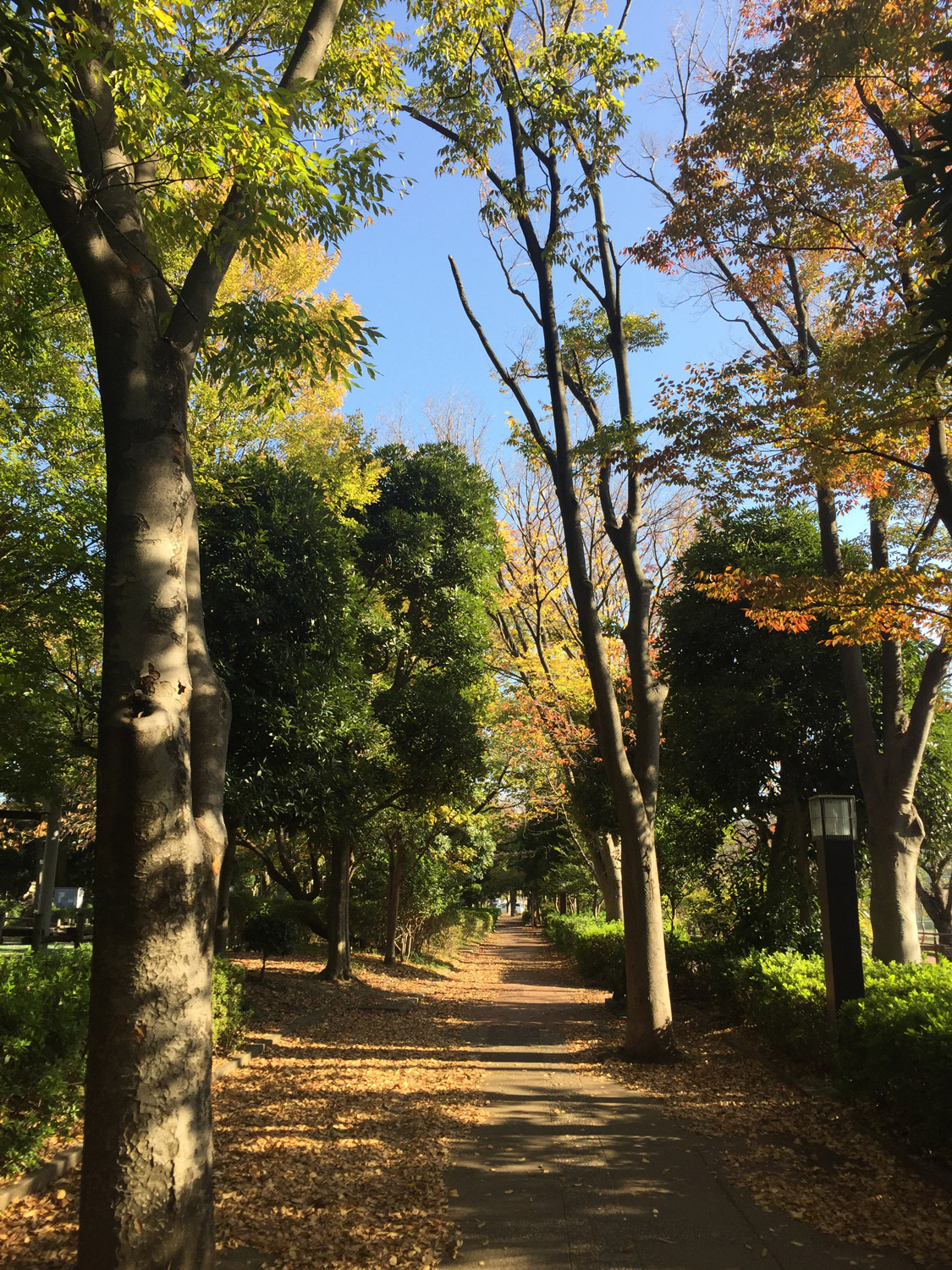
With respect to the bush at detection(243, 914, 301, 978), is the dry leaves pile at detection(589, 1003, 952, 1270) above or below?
below

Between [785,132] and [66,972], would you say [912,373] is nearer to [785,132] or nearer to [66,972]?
[785,132]

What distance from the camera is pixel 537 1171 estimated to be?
187 inches

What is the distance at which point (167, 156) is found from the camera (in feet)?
12.6

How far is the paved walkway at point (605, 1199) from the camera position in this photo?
3.60m

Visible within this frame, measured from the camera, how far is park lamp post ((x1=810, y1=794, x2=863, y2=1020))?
6.50m

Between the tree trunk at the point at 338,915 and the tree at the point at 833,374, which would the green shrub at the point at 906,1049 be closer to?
the tree at the point at 833,374

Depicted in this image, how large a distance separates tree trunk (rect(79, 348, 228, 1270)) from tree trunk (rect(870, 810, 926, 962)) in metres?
6.97

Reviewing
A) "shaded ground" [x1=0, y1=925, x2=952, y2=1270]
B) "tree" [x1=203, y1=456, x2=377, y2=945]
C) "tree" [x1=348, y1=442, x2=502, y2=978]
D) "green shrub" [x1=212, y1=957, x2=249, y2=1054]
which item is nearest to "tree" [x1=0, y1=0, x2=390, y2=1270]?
"shaded ground" [x1=0, y1=925, x2=952, y2=1270]

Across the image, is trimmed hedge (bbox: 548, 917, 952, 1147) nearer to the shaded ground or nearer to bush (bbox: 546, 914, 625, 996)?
the shaded ground

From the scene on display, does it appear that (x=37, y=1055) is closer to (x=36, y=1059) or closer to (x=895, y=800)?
(x=36, y=1059)

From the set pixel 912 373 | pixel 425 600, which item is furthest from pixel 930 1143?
pixel 425 600

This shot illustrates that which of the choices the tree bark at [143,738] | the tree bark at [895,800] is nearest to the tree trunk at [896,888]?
the tree bark at [895,800]

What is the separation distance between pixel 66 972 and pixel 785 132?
9690 millimetres

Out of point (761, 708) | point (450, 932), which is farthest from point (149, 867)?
point (450, 932)
